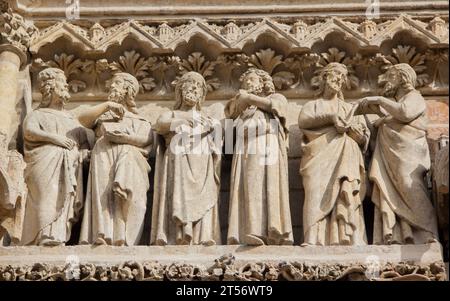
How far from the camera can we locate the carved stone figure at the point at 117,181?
37.6 ft

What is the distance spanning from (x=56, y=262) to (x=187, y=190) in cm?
108

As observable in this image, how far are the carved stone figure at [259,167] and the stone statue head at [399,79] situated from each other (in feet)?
2.70

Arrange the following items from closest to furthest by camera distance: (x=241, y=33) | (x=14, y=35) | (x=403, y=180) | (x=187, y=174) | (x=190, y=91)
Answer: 1. (x=403, y=180)
2. (x=187, y=174)
3. (x=190, y=91)
4. (x=14, y=35)
5. (x=241, y=33)

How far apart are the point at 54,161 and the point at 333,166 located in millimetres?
2025

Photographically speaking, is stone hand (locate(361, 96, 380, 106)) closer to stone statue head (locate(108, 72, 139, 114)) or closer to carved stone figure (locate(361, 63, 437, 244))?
carved stone figure (locate(361, 63, 437, 244))

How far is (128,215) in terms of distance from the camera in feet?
37.8

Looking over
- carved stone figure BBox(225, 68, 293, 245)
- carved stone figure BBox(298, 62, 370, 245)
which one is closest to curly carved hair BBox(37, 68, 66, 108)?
carved stone figure BBox(225, 68, 293, 245)

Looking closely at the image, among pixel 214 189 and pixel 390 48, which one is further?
pixel 390 48

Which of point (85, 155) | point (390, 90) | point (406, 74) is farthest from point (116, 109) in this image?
point (406, 74)

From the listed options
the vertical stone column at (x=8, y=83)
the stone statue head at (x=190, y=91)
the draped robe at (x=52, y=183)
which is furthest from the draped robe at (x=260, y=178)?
the vertical stone column at (x=8, y=83)

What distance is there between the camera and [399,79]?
12.2 m

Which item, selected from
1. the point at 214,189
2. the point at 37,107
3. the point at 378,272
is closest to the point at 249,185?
the point at 214,189

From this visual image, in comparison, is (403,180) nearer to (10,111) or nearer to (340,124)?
(340,124)

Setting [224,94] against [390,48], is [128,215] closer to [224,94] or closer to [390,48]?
[224,94]
